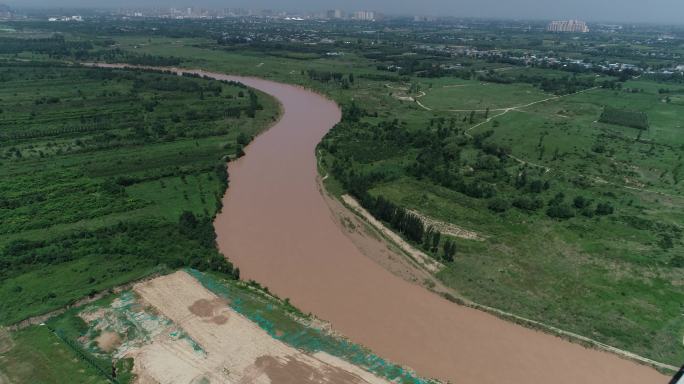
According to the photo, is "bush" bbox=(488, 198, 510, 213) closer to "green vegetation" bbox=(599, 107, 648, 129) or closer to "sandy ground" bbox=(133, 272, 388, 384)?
"sandy ground" bbox=(133, 272, 388, 384)

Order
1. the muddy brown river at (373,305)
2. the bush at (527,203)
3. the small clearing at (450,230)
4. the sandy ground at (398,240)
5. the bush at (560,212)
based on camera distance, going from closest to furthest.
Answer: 1. the muddy brown river at (373,305)
2. the sandy ground at (398,240)
3. the small clearing at (450,230)
4. the bush at (560,212)
5. the bush at (527,203)

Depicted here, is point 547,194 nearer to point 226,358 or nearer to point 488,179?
point 488,179

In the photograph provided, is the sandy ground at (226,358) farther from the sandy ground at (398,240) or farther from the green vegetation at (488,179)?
the sandy ground at (398,240)

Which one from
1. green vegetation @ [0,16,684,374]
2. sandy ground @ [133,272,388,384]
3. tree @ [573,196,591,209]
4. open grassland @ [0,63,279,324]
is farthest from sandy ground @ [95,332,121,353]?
tree @ [573,196,591,209]

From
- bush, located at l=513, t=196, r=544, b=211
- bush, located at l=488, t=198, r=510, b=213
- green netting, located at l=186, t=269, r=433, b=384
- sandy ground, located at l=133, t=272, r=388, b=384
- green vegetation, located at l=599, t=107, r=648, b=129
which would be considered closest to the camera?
sandy ground, located at l=133, t=272, r=388, b=384

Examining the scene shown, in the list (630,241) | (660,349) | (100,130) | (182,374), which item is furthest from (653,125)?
(100,130)

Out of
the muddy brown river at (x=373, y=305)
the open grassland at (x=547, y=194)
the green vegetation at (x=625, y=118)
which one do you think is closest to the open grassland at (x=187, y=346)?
the muddy brown river at (x=373, y=305)

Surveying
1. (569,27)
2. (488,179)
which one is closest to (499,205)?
(488,179)
